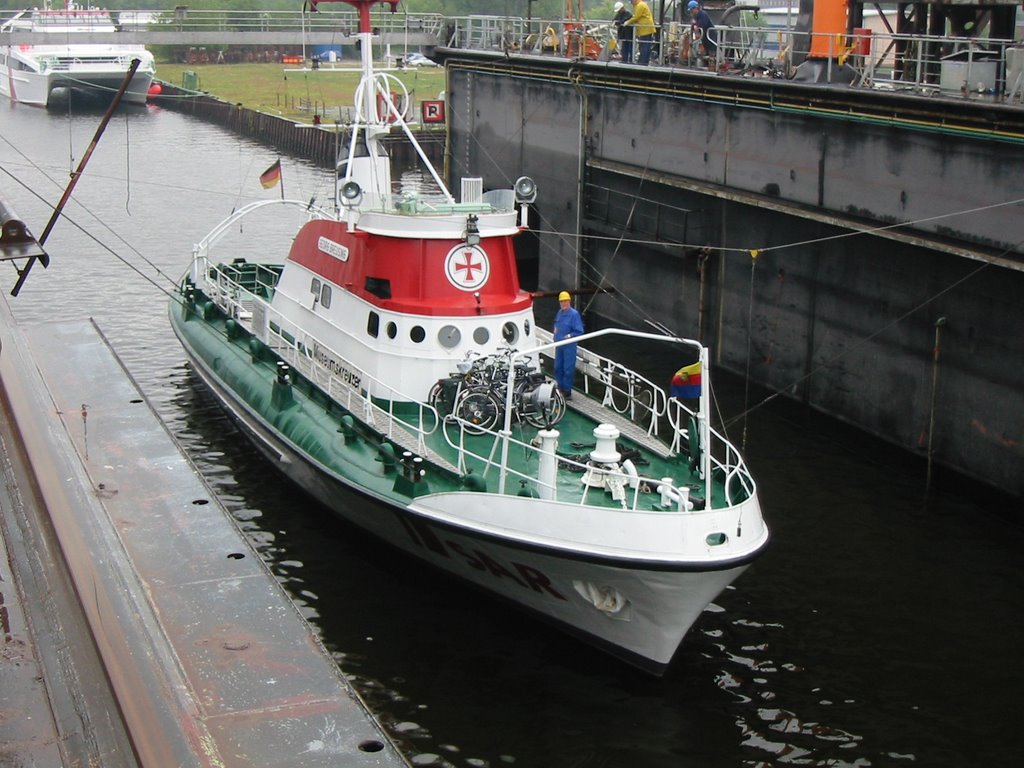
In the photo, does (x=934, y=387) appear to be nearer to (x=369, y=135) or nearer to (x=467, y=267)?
(x=467, y=267)

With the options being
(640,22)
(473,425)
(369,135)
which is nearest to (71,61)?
(640,22)

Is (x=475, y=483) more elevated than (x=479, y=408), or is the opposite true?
(x=479, y=408)

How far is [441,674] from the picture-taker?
47.7ft

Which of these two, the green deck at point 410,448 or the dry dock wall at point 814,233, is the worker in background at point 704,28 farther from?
the green deck at point 410,448

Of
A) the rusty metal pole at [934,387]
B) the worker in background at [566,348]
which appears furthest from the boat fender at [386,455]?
the rusty metal pole at [934,387]

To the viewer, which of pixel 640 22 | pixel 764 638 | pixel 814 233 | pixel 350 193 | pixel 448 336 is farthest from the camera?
pixel 640 22

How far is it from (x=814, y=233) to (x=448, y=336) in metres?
8.05

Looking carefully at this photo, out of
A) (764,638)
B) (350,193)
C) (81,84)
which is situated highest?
(81,84)

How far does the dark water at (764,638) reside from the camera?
1341cm

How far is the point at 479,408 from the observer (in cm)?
1703

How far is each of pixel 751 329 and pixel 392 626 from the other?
37.7 ft

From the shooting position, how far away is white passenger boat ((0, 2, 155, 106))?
70125 mm

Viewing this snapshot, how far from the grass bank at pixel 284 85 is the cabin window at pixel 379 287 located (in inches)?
1825

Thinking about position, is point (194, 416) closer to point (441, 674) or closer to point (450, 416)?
point (450, 416)
